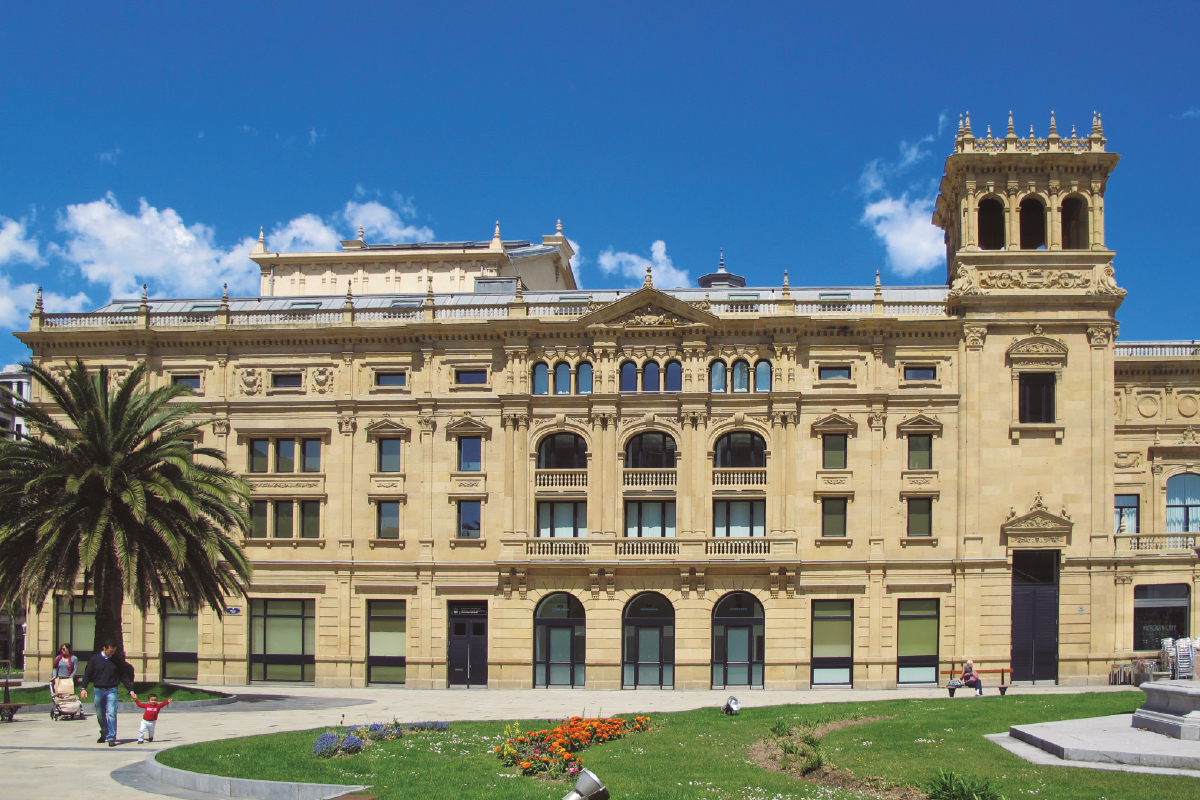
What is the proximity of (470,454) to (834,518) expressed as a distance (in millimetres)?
16698

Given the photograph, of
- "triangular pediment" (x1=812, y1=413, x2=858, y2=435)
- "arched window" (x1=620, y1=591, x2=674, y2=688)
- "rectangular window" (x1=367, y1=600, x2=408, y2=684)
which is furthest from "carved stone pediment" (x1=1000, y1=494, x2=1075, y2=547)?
"rectangular window" (x1=367, y1=600, x2=408, y2=684)

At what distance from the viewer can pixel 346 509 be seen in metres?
50.6

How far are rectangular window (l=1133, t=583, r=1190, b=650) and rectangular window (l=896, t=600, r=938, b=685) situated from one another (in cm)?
876

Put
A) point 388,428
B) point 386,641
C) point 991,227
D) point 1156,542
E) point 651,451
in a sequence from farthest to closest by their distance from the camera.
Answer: point 991,227, point 388,428, point 386,641, point 651,451, point 1156,542

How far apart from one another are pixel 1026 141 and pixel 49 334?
46.4 metres

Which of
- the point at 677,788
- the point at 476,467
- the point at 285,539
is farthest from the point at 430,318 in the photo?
the point at 677,788

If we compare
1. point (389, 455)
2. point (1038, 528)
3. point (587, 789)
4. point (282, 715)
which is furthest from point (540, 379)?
point (587, 789)

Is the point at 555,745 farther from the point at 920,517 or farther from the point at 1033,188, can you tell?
the point at 1033,188

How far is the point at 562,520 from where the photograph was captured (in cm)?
5028

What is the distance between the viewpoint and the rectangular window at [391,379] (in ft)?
Result: 169

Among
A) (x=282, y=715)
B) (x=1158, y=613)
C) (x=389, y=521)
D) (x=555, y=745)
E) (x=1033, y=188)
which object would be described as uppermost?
(x=1033, y=188)

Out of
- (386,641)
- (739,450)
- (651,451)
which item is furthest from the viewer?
(386,641)

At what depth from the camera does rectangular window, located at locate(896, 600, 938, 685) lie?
1919 inches

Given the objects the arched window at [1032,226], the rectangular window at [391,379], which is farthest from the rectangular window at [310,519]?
the arched window at [1032,226]
